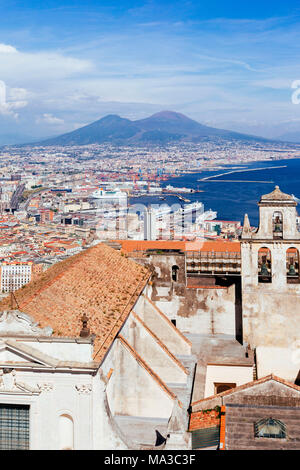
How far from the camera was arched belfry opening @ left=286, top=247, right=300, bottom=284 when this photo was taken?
43.2 feet

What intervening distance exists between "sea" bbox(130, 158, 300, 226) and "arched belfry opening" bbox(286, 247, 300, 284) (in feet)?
223

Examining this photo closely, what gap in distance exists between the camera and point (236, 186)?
445ft

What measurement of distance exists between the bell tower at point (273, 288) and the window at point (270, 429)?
A: 4.84m

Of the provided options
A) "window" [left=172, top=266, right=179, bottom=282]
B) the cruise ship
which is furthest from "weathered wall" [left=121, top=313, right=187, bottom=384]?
the cruise ship

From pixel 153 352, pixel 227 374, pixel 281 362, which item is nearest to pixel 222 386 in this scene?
pixel 227 374

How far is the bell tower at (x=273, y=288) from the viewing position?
12891 mm

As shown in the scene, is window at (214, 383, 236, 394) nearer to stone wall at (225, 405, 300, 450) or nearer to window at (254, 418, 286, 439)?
stone wall at (225, 405, 300, 450)

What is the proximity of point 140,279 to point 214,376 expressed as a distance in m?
2.82

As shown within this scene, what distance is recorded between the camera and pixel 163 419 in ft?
31.8

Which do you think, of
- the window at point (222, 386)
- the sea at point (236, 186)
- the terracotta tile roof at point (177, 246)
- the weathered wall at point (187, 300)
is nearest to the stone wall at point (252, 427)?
the window at point (222, 386)

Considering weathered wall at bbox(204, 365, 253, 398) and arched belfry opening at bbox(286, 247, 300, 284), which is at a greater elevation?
arched belfry opening at bbox(286, 247, 300, 284)

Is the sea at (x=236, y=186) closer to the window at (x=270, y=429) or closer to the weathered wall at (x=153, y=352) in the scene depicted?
the weathered wall at (x=153, y=352)
